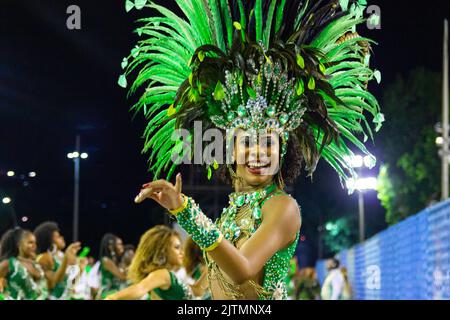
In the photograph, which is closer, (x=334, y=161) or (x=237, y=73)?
(x=237, y=73)

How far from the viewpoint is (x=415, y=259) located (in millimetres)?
10141

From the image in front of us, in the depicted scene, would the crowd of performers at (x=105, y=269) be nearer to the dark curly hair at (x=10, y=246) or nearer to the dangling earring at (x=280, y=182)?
the dark curly hair at (x=10, y=246)

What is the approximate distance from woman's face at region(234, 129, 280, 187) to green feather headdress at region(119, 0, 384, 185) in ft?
0.18

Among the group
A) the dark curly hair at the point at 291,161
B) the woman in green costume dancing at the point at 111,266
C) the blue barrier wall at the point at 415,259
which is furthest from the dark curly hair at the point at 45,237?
the dark curly hair at the point at 291,161

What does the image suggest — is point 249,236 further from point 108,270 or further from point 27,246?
point 108,270

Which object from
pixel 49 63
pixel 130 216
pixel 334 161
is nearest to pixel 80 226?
pixel 130 216

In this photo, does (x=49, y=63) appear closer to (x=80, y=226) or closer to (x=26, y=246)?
(x=26, y=246)

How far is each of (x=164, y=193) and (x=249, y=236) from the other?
0.73 metres

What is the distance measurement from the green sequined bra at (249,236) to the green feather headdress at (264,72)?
31cm

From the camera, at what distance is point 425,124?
1423 inches

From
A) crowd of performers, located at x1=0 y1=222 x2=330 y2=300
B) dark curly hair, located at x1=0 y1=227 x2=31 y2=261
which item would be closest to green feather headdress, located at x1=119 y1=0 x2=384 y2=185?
crowd of performers, located at x1=0 y1=222 x2=330 y2=300

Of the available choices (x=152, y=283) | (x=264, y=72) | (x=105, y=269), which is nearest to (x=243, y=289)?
(x=264, y=72)
